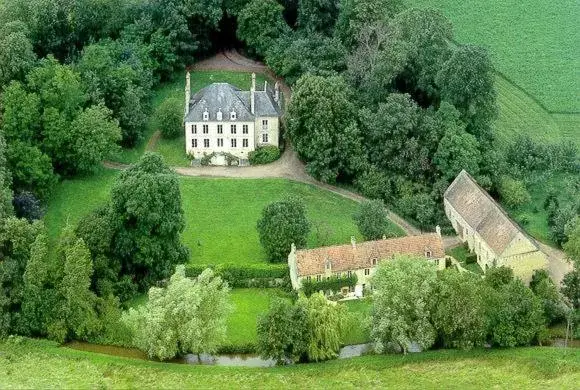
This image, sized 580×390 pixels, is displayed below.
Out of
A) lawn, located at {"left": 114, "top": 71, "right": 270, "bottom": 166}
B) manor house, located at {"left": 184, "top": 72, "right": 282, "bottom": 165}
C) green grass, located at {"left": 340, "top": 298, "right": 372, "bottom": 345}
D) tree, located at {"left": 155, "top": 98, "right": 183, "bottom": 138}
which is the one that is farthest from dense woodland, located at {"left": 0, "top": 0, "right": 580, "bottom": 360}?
green grass, located at {"left": 340, "top": 298, "right": 372, "bottom": 345}

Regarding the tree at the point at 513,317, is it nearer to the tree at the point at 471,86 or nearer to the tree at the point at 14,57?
the tree at the point at 471,86

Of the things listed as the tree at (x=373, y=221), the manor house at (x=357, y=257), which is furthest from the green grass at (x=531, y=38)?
the manor house at (x=357, y=257)

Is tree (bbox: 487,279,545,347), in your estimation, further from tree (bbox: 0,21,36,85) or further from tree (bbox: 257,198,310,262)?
tree (bbox: 0,21,36,85)

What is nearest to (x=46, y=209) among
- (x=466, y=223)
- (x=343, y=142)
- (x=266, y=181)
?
(x=266, y=181)

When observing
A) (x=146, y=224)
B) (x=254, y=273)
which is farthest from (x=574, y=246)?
(x=146, y=224)

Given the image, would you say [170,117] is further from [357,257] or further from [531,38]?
[531,38]

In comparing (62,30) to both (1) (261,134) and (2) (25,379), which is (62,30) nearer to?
(1) (261,134)
